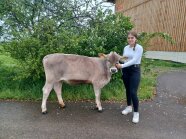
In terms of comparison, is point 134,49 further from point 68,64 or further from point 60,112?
point 60,112

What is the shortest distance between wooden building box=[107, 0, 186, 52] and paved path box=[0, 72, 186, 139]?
9392 mm

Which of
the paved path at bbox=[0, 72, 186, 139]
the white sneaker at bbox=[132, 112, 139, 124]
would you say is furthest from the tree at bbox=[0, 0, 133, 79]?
the white sneaker at bbox=[132, 112, 139, 124]

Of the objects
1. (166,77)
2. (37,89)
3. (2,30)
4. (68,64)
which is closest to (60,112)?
(68,64)

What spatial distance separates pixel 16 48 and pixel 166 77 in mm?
7190

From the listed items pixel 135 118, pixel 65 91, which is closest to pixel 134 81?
pixel 135 118

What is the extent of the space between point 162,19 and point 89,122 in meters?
14.8

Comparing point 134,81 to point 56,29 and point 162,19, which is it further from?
point 162,19

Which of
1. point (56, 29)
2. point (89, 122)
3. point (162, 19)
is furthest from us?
point (162, 19)

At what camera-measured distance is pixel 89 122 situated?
7582 mm

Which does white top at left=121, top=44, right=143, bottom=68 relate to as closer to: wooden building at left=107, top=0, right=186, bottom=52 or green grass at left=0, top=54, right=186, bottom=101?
green grass at left=0, top=54, right=186, bottom=101

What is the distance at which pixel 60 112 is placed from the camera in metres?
8.29

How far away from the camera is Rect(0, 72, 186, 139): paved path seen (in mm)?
6808

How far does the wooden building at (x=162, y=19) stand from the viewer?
18.4m

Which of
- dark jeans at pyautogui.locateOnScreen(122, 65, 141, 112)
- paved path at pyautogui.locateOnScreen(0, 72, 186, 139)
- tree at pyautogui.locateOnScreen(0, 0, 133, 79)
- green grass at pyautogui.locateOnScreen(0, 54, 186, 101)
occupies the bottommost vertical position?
paved path at pyautogui.locateOnScreen(0, 72, 186, 139)
